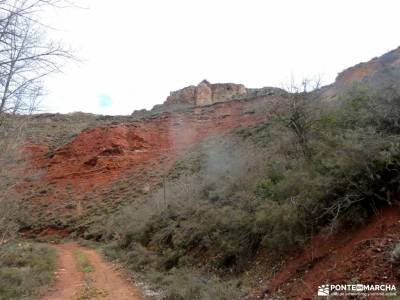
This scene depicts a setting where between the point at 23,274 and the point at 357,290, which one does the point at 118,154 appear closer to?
the point at 23,274

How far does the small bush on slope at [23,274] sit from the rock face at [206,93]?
144 ft

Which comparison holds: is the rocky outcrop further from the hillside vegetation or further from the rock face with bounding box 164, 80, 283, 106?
the hillside vegetation

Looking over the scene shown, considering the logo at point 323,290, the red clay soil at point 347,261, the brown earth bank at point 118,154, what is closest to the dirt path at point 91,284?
the red clay soil at point 347,261

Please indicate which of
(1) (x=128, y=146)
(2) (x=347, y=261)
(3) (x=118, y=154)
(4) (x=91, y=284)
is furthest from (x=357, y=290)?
(1) (x=128, y=146)

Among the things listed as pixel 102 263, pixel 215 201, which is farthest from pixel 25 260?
pixel 215 201

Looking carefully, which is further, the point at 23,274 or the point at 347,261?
the point at 23,274

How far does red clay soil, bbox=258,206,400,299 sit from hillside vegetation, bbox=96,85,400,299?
30 centimetres

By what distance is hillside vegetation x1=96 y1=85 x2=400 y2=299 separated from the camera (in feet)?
24.4

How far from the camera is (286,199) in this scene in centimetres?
948

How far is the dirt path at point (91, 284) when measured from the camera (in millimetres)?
10312

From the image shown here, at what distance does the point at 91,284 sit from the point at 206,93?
50037mm

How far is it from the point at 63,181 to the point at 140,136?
362 inches

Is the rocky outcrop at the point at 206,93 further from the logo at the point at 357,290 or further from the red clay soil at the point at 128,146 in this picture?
the logo at the point at 357,290

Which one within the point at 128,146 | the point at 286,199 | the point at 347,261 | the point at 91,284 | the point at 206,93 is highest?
the point at 206,93
